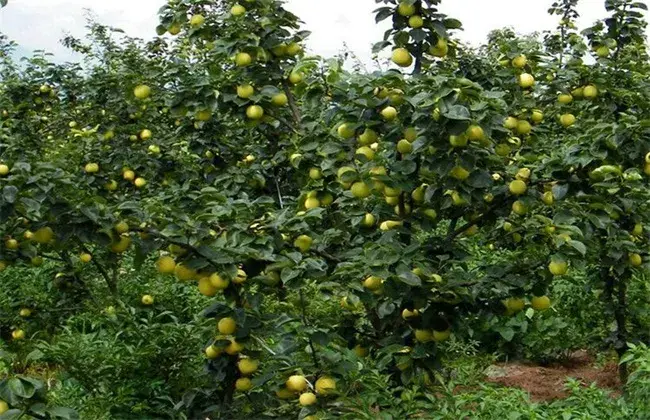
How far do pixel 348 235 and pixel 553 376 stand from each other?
1.48 m

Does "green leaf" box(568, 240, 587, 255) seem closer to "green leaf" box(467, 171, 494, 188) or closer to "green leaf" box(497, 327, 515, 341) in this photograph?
"green leaf" box(467, 171, 494, 188)

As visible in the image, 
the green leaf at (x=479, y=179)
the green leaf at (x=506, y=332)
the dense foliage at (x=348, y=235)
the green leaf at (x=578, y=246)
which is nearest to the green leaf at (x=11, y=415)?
the dense foliage at (x=348, y=235)

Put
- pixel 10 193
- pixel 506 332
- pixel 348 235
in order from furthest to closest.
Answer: pixel 506 332
pixel 348 235
pixel 10 193

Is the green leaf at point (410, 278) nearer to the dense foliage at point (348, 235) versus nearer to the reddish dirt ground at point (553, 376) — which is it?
the dense foliage at point (348, 235)

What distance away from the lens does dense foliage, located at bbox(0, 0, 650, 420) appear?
2.56 meters

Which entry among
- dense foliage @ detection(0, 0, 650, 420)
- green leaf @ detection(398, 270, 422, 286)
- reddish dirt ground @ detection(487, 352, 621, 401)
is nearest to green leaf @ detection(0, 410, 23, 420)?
dense foliage @ detection(0, 0, 650, 420)

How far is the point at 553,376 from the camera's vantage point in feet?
13.5

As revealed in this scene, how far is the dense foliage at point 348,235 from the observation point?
256 centimetres

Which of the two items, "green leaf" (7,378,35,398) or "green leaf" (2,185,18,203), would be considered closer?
"green leaf" (7,378,35,398)

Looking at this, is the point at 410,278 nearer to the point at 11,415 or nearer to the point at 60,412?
the point at 60,412

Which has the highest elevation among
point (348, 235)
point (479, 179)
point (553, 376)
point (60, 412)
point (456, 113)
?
point (456, 113)

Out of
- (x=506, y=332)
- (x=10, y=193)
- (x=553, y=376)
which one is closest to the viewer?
(x=10, y=193)

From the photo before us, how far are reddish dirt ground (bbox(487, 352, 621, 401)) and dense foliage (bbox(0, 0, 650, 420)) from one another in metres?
0.12

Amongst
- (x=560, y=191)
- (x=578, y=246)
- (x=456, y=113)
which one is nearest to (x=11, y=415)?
(x=456, y=113)
